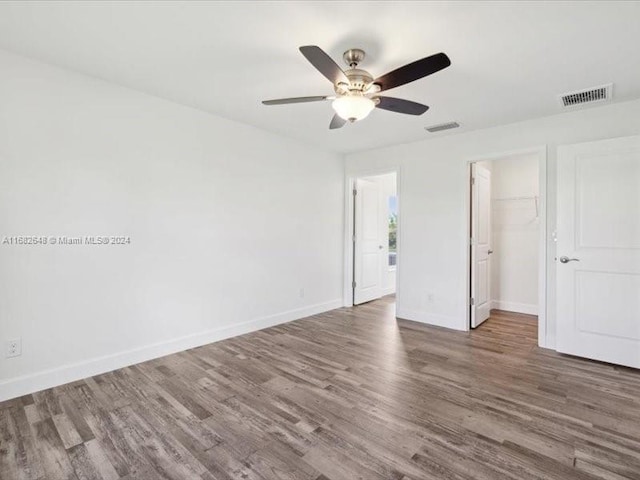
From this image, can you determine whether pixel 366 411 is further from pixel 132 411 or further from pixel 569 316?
pixel 569 316

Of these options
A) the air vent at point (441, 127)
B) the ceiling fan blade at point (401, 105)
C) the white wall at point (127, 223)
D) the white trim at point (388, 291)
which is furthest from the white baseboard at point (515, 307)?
the ceiling fan blade at point (401, 105)

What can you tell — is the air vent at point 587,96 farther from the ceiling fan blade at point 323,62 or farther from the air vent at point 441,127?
the ceiling fan blade at point 323,62

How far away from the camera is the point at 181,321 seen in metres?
3.33

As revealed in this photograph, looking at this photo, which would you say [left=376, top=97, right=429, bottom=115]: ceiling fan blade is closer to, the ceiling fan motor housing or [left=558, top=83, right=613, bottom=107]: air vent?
the ceiling fan motor housing

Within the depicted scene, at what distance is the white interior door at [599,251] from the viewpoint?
2941mm

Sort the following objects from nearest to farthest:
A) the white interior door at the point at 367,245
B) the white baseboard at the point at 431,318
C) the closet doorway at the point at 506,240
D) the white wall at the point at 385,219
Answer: the white baseboard at the point at 431,318 → the closet doorway at the point at 506,240 → the white interior door at the point at 367,245 → the white wall at the point at 385,219

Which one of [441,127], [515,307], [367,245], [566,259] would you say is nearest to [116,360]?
[367,245]

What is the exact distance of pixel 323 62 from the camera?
73.9 inches

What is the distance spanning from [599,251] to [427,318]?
2006mm

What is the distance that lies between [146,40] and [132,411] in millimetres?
2496

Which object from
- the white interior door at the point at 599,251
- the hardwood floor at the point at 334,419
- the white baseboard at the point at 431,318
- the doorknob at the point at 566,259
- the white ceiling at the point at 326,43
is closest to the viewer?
the hardwood floor at the point at 334,419

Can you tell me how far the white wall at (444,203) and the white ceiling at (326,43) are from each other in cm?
53

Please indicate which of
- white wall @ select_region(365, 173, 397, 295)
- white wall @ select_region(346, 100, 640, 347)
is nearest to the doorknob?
white wall @ select_region(346, 100, 640, 347)

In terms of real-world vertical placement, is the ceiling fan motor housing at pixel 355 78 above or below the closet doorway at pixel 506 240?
above
